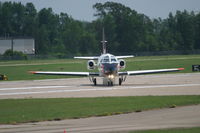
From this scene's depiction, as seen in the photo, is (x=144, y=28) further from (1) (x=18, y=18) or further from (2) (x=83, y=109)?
(2) (x=83, y=109)

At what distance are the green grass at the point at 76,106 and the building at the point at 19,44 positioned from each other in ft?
354

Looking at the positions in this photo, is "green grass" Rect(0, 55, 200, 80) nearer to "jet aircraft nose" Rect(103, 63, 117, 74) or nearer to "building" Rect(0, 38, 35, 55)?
"jet aircraft nose" Rect(103, 63, 117, 74)

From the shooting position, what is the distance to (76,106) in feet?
77.4

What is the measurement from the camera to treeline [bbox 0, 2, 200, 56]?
118875 millimetres

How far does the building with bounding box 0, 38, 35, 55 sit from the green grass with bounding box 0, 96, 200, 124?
108 metres

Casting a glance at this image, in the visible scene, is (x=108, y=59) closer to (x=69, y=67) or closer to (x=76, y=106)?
(x=76, y=106)

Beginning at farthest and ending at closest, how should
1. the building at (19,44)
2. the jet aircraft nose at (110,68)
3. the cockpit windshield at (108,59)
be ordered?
the building at (19,44), the cockpit windshield at (108,59), the jet aircraft nose at (110,68)

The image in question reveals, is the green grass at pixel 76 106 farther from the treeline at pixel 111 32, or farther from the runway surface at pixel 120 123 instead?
the treeline at pixel 111 32

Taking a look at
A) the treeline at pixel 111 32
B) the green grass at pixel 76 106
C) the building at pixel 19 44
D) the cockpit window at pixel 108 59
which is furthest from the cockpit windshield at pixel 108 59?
the building at pixel 19 44

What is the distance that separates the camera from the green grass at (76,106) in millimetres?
20672

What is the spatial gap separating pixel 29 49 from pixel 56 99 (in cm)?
11099

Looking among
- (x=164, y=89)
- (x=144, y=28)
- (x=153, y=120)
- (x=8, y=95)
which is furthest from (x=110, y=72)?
(x=144, y=28)

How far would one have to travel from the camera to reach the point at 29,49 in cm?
13650

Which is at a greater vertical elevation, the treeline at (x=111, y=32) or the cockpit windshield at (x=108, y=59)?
the treeline at (x=111, y=32)
